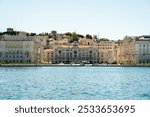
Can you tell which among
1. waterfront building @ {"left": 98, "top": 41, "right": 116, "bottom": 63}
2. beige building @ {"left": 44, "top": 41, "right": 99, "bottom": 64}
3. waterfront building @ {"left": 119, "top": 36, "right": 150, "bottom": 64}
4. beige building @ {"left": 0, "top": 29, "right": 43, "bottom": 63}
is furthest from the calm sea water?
waterfront building @ {"left": 98, "top": 41, "right": 116, "bottom": 63}

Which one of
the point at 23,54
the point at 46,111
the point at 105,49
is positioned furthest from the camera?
the point at 105,49

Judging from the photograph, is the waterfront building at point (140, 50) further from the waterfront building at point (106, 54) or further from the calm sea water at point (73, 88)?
the calm sea water at point (73, 88)

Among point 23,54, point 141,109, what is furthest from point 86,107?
point 23,54

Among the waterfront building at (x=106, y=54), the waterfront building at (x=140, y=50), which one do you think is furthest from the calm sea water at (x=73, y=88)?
the waterfront building at (x=106, y=54)

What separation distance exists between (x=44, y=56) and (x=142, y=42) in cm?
2870

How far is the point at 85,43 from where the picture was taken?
430ft

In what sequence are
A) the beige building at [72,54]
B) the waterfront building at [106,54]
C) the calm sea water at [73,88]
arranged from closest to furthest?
the calm sea water at [73,88] < the beige building at [72,54] < the waterfront building at [106,54]

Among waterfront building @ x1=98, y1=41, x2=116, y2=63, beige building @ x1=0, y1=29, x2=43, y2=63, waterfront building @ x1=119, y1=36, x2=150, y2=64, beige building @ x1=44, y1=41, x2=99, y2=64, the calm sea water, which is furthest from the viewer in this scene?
waterfront building @ x1=98, y1=41, x2=116, y2=63

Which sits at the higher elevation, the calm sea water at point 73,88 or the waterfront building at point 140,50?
the waterfront building at point 140,50

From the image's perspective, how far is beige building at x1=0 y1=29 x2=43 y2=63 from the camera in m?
101

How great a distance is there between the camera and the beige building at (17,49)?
330 ft

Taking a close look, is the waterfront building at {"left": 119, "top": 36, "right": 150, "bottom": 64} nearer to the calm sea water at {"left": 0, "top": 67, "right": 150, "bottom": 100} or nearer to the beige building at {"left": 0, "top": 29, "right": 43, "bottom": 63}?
the beige building at {"left": 0, "top": 29, "right": 43, "bottom": 63}

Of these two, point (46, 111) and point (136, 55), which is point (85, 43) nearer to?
point (136, 55)

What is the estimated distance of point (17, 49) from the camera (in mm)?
102188
